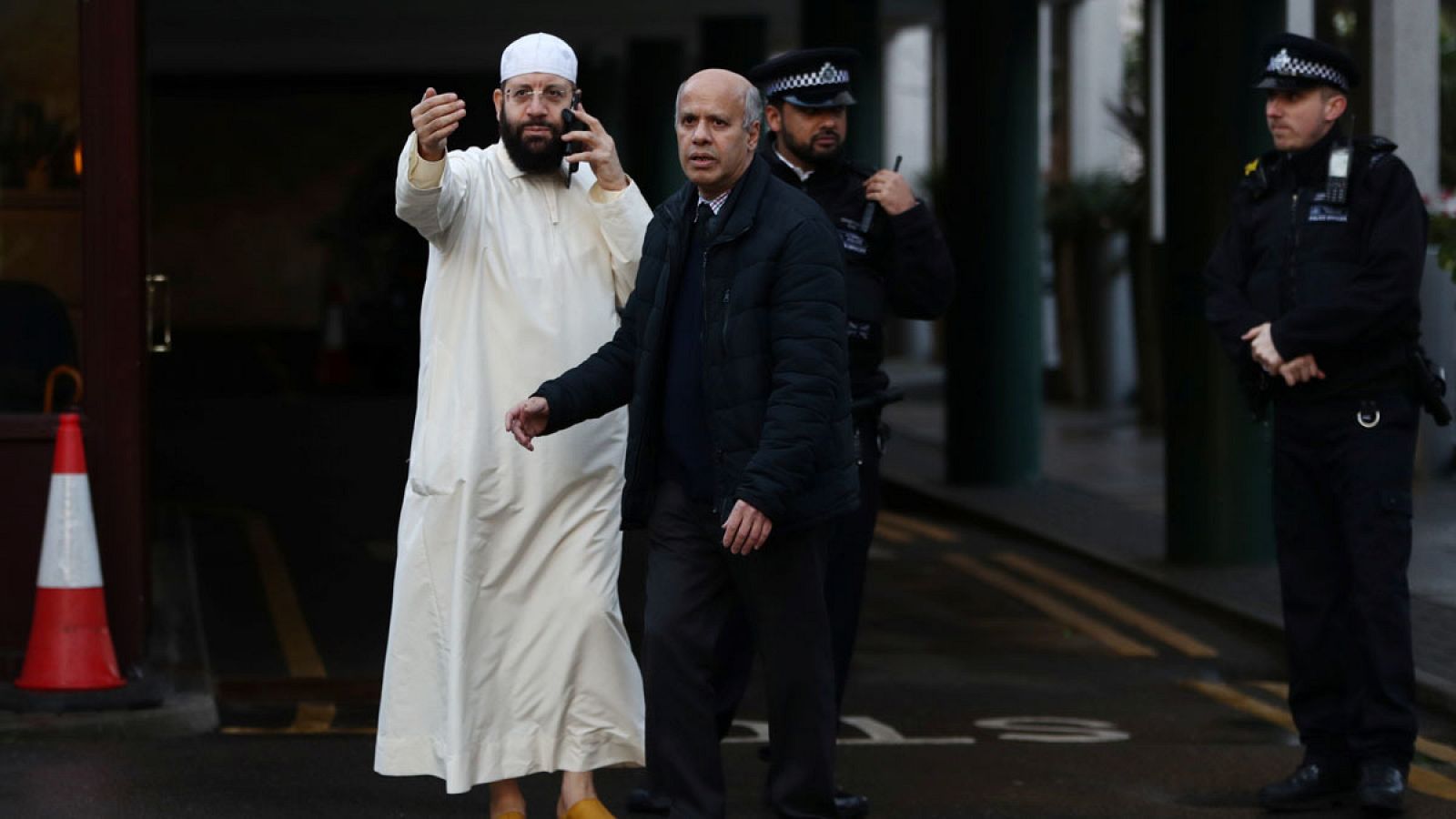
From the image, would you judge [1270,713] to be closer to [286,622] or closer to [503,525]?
[503,525]

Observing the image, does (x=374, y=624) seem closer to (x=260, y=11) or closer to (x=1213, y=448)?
(x=1213, y=448)

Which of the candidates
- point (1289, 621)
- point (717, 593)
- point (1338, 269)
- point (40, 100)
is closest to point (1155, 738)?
point (1289, 621)

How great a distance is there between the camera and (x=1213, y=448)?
37.2 feet

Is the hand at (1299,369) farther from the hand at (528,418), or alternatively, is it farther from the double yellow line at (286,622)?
the double yellow line at (286,622)

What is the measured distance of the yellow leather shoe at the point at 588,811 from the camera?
6008 millimetres

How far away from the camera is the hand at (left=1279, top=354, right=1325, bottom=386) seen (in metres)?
6.41

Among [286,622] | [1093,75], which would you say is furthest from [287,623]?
[1093,75]

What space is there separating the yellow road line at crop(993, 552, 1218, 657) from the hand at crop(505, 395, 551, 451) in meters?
4.38

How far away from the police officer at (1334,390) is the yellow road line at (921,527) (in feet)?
21.4

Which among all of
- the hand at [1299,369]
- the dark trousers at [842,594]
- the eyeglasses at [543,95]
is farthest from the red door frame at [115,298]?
the hand at [1299,369]

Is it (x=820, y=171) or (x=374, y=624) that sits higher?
(x=820, y=171)

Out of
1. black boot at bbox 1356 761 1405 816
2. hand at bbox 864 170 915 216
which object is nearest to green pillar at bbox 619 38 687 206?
hand at bbox 864 170 915 216

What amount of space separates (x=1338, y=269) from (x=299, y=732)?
334cm

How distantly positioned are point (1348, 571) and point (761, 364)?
1.94m
